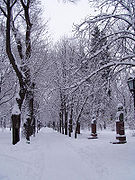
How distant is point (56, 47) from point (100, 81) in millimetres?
19444

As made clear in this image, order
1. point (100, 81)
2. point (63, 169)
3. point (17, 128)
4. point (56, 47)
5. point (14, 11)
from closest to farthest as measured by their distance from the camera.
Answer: point (63, 169) → point (100, 81) → point (17, 128) → point (14, 11) → point (56, 47)

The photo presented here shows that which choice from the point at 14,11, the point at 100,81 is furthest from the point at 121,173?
the point at 14,11

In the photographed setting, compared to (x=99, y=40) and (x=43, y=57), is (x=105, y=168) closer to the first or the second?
(x=99, y=40)

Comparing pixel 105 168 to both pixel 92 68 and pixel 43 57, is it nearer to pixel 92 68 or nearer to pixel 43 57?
pixel 92 68

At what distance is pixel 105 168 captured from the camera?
6.67 meters


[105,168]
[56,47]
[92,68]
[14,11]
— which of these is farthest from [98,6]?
[56,47]

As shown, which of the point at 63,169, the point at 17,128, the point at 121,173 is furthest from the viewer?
the point at 17,128

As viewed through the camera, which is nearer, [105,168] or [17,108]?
[105,168]

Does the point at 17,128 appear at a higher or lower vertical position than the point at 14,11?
lower

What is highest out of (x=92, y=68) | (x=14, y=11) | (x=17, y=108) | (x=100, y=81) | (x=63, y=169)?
(x=14, y=11)

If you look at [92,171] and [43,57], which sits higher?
[43,57]

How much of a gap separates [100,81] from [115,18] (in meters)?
2.96

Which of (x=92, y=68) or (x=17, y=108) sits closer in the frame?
(x=92, y=68)

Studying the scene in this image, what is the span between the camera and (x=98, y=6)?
29.1 ft
